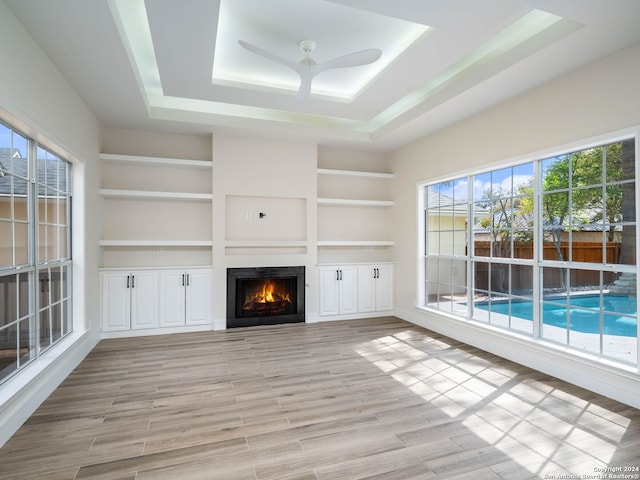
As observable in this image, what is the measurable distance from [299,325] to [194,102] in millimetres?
3510

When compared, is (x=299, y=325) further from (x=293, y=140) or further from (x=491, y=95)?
(x=491, y=95)

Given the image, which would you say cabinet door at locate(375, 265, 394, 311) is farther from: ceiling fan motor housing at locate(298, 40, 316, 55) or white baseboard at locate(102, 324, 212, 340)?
ceiling fan motor housing at locate(298, 40, 316, 55)

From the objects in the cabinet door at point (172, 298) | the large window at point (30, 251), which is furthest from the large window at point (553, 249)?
the large window at point (30, 251)

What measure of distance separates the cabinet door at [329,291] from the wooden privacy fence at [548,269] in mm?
2150

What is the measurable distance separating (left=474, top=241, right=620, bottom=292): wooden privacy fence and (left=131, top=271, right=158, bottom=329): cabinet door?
14.2 feet

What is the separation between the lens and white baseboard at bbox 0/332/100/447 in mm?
2346

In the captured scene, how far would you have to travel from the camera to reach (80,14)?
2.46 metres

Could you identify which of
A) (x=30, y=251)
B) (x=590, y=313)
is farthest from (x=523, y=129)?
(x=30, y=251)

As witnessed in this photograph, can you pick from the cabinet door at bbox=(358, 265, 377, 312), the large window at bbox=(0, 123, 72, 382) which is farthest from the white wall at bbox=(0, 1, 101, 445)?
the cabinet door at bbox=(358, 265, 377, 312)

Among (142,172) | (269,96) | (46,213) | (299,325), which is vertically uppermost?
(269,96)

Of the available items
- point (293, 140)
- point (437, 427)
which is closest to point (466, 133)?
point (293, 140)

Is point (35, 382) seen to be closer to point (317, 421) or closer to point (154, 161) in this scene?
point (317, 421)

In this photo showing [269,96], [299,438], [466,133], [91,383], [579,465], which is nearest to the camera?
[579,465]

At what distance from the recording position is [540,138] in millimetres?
3561
